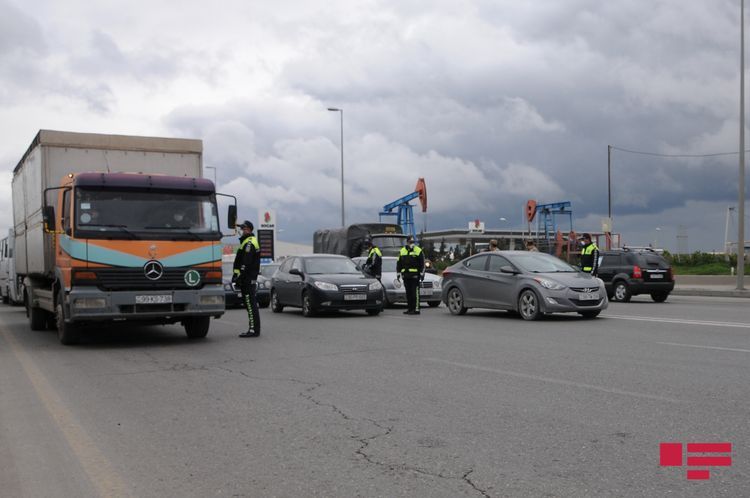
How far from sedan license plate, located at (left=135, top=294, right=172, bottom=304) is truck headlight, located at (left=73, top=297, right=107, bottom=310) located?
480 millimetres

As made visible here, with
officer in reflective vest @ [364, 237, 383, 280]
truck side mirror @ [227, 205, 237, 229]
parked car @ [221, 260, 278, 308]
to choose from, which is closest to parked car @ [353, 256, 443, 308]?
officer in reflective vest @ [364, 237, 383, 280]

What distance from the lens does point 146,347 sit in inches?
474

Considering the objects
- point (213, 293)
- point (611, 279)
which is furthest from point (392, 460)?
point (611, 279)

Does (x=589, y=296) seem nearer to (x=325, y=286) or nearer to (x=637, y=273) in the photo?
(x=325, y=286)

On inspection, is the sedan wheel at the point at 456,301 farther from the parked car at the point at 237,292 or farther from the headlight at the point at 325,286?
the parked car at the point at 237,292

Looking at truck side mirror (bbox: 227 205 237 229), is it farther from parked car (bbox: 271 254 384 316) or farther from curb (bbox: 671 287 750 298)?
curb (bbox: 671 287 750 298)

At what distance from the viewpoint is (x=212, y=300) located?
12.2 metres

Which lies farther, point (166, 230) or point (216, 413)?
point (166, 230)

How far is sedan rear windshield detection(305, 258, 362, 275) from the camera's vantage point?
18609mm

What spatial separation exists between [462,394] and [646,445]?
2.32 m

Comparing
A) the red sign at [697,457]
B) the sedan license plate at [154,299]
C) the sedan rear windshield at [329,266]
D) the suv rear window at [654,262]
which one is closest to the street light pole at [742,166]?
the suv rear window at [654,262]

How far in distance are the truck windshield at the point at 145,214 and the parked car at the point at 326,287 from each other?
547 centimetres

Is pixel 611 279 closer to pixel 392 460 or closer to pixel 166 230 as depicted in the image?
pixel 166 230

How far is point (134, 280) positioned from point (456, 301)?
8.09 metres
